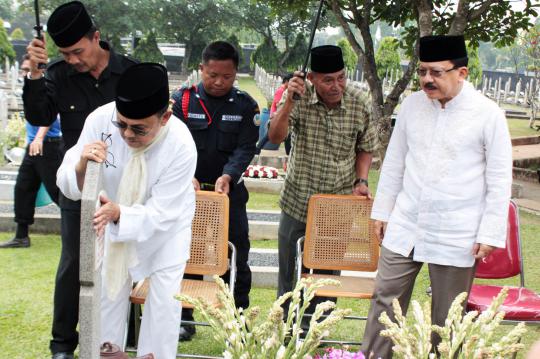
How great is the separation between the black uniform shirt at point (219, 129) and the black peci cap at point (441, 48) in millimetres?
1488

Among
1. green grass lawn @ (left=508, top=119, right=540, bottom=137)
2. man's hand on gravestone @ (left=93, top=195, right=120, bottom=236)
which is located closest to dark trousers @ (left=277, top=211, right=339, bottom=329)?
man's hand on gravestone @ (left=93, top=195, right=120, bottom=236)

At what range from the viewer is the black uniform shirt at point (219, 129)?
518cm

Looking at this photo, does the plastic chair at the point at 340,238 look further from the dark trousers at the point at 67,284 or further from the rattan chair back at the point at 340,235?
the dark trousers at the point at 67,284

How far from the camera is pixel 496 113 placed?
13.5ft

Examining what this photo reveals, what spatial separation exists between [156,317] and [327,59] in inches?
77.9

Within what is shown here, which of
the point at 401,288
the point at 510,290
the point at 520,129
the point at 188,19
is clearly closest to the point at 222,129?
the point at 401,288

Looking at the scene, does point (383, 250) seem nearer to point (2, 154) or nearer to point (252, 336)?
point (252, 336)

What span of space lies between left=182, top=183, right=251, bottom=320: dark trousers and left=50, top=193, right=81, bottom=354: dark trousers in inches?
36.1

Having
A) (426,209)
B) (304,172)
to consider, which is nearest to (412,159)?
(426,209)

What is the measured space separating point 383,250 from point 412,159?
56cm

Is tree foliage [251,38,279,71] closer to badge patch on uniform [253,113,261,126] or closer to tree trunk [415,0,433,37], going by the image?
tree trunk [415,0,433,37]

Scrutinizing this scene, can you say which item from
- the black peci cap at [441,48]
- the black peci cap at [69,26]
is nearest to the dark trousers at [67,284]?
the black peci cap at [69,26]

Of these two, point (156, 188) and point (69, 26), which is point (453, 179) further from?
point (69, 26)

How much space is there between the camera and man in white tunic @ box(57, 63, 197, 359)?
358 cm
